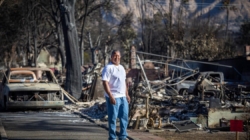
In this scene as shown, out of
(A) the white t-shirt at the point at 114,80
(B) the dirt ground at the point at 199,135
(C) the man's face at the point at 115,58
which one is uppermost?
(C) the man's face at the point at 115,58

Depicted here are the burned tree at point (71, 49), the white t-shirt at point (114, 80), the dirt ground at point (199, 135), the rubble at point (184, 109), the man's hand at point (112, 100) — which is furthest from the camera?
the burned tree at point (71, 49)

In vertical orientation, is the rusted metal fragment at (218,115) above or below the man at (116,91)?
below

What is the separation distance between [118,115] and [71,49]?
14035 millimetres

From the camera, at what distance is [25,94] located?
19312 millimetres

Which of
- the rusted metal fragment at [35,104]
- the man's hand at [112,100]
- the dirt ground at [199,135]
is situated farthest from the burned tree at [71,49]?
the man's hand at [112,100]

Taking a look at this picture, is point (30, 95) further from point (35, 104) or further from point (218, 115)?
point (218, 115)

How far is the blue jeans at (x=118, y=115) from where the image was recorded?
1095 centimetres

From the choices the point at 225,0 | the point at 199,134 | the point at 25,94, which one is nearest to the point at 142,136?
the point at 199,134

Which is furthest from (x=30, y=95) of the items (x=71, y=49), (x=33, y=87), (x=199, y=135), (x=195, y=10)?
(x=195, y=10)

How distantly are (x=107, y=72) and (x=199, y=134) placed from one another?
3.69m

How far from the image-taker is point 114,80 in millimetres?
11219

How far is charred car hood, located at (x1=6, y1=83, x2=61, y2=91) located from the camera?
19031 millimetres

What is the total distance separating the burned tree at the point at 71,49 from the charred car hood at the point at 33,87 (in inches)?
168

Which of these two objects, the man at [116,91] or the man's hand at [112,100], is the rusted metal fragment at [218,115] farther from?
the man's hand at [112,100]
